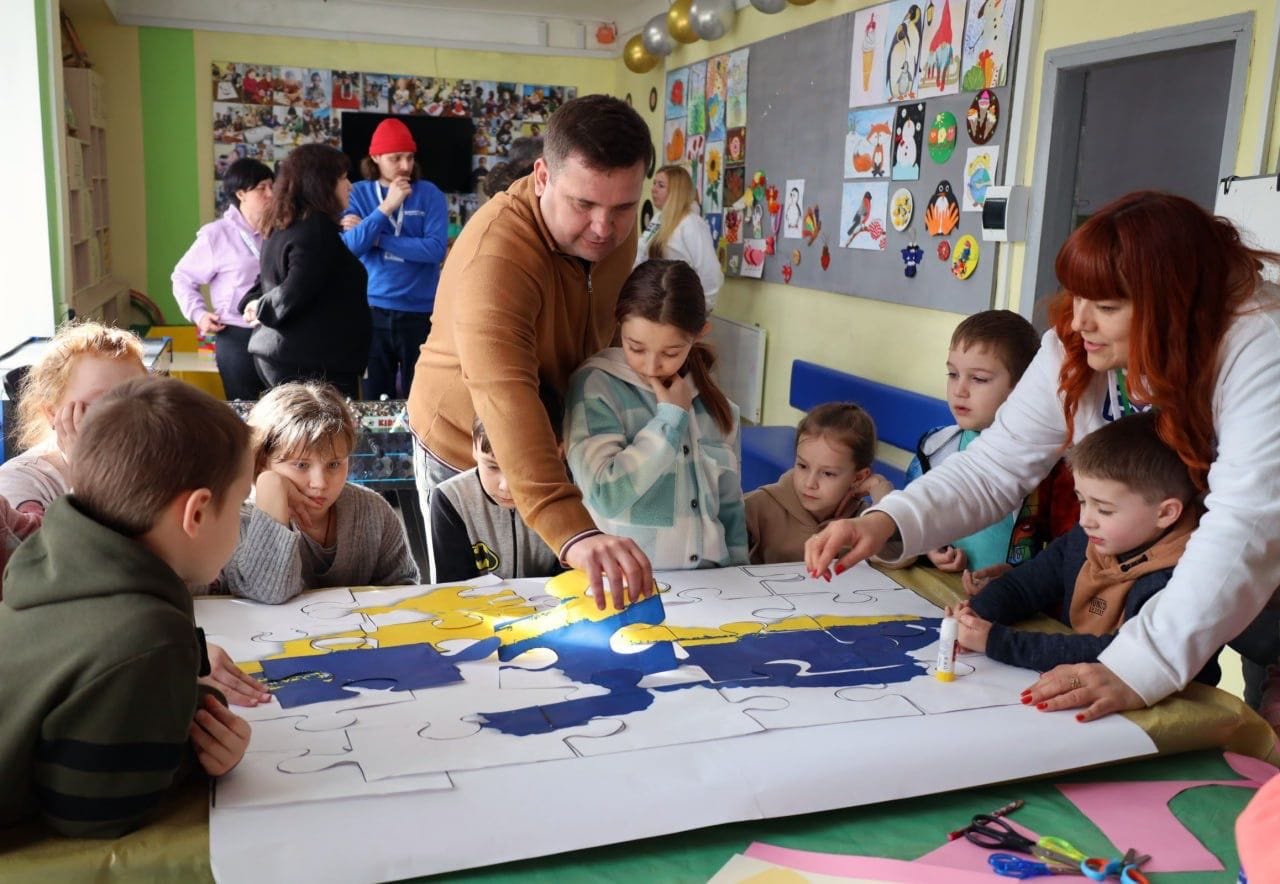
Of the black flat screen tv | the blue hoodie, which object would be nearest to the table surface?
the blue hoodie

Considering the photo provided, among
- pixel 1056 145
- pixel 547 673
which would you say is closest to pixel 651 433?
pixel 547 673

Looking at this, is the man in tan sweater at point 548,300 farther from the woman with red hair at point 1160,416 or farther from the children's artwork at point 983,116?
the children's artwork at point 983,116

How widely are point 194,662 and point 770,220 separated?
4692 mm

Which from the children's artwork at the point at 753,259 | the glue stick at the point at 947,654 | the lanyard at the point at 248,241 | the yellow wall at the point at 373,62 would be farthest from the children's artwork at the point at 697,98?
the glue stick at the point at 947,654

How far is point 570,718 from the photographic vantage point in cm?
109

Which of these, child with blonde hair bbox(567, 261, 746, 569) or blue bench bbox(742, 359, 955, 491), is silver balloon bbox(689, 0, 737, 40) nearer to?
blue bench bbox(742, 359, 955, 491)

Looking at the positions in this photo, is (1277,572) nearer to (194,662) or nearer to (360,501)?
(194,662)

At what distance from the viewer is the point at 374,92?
23.4 ft

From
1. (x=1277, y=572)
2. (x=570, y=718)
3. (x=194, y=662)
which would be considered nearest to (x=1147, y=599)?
(x=1277, y=572)

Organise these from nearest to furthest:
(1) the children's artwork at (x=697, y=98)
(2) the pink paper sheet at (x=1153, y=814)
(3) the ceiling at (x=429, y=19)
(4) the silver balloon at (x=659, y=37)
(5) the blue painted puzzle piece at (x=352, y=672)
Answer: (2) the pink paper sheet at (x=1153, y=814) → (5) the blue painted puzzle piece at (x=352, y=672) → (1) the children's artwork at (x=697, y=98) → (4) the silver balloon at (x=659, y=37) → (3) the ceiling at (x=429, y=19)

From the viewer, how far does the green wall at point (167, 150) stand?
6734 millimetres

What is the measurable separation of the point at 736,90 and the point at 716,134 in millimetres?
342

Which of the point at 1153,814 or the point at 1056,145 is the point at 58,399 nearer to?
the point at 1153,814

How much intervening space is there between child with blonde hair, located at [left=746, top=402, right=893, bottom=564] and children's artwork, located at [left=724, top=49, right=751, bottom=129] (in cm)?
381
